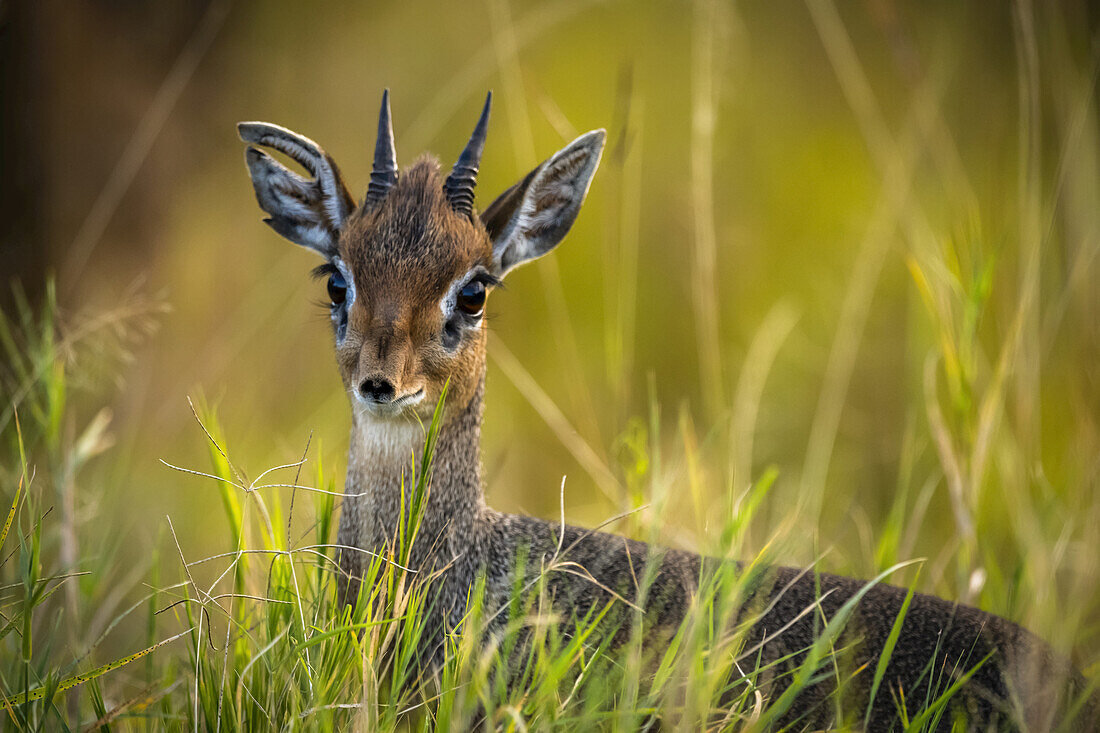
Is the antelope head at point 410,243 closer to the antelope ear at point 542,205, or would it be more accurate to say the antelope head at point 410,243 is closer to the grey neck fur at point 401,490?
the antelope ear at point 542,205

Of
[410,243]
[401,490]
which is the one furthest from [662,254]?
[401,490]

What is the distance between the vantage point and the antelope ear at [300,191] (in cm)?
382

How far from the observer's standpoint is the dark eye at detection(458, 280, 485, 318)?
12.2ft

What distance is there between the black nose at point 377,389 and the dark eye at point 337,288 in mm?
575

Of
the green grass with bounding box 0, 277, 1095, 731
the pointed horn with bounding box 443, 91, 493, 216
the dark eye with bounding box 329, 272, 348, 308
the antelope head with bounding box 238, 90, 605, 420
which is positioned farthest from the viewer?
the pointed horn with bounding box 443, 91, 493, 216

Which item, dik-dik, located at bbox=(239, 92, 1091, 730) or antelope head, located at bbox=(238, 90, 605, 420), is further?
antelope head, located at bbox=(238, 90, 605, 420)

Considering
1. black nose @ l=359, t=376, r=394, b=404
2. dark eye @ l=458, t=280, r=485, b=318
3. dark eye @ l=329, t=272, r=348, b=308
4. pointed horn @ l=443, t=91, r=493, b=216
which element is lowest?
black nose @ l=359, t=376, r=394, b=404

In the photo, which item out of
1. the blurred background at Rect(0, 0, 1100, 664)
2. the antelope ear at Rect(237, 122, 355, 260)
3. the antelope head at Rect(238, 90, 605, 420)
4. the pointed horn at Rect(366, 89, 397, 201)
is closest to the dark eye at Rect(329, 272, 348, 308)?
the antelope head at Rect(238, 90, 605, 420)

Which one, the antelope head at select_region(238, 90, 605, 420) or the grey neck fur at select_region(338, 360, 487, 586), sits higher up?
the antelope head at select_region(238, 90, 605, 420)

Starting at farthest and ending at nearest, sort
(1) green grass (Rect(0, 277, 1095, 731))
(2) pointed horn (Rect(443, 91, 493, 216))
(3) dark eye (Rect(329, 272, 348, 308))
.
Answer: (2) pointed horn (Rect(443, 91, 493, 216)) < (3) dark eye (Rect(329, 272, 348, 308)) < (1) green grass (Rect(0, 277, 1095, 731))

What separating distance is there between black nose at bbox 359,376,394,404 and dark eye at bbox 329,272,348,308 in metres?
0.58

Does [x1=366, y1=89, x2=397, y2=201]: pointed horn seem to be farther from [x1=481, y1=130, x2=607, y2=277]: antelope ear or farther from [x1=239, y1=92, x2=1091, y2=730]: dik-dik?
[x1=481, y1=130, x2=607, y2=277]: antelope ear

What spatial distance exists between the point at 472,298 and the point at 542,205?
63 cm

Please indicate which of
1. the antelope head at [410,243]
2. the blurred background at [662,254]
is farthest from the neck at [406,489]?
the blurred background at [662,254]
